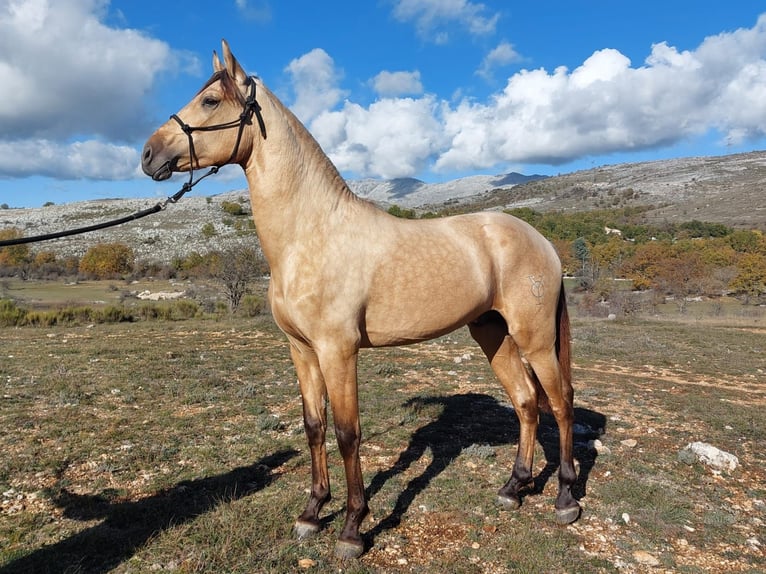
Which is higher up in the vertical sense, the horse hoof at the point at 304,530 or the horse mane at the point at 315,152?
the horse mane at the point at 315,152

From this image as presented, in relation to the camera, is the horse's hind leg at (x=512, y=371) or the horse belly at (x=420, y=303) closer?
the horse belly at (x=420, y=303)

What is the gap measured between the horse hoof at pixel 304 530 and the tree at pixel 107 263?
43.6 m

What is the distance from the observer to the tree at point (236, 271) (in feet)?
76.6

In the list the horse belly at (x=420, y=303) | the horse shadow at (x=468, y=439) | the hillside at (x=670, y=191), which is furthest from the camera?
the hillside at (x=670, y=191)

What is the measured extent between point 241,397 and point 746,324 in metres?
21.7

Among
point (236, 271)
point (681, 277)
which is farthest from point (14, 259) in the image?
point (681, 277)

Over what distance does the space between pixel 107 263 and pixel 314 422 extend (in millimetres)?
45202

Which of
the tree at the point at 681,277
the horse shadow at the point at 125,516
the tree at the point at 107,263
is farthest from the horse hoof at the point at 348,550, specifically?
the tree at the point at 107,263

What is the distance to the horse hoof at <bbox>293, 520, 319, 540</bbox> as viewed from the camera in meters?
3.54

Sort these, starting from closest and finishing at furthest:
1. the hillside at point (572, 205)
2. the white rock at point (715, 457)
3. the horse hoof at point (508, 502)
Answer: the horse hoof at point (508, 502)
the white rock at point (715, 457)
the hillside at point (572, 205)

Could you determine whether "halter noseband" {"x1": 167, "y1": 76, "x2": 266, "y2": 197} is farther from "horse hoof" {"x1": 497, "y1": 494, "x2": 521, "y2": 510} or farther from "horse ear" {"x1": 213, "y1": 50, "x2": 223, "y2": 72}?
"horse hoof" {"x1": 497, "y1": 494, "x2": 521, "y2": 510}

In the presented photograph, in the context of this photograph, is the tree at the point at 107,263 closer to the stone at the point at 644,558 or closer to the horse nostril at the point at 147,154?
the horse nostril at the point at 147,154

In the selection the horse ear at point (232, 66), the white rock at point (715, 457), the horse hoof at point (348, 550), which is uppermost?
the horse ear at point (232, 66)

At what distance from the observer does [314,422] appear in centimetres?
373
